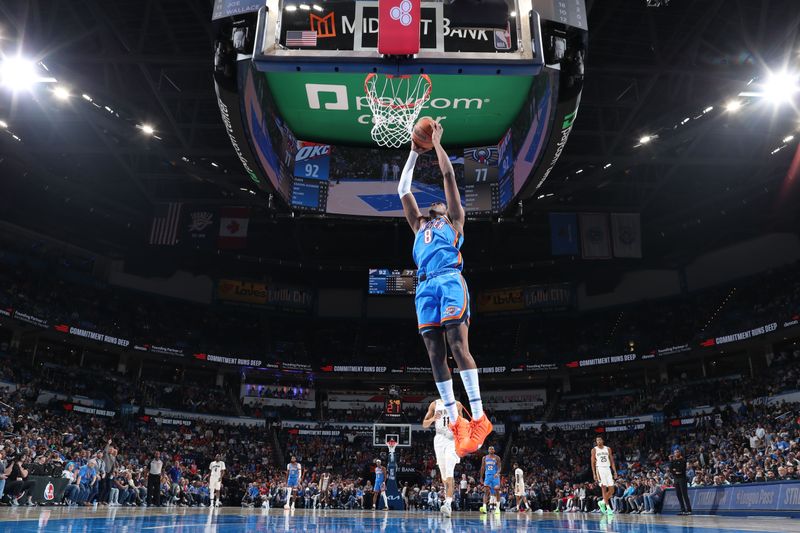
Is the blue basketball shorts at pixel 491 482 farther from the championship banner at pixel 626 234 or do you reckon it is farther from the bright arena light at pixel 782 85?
the bright arena light at pixel 782 85

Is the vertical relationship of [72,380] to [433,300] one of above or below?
above

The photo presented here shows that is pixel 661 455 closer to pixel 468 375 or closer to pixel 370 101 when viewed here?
pixel 370 101

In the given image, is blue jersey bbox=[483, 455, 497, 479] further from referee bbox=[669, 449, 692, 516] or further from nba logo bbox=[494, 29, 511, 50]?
nba logo bbox=[494, 29, 511, 50]

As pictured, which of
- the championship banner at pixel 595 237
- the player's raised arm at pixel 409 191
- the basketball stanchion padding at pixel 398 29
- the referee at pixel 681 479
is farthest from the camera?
the championship banner at pixel 595 237

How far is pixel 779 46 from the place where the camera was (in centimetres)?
→ 1514

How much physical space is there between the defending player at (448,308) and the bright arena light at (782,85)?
14888 millimetres

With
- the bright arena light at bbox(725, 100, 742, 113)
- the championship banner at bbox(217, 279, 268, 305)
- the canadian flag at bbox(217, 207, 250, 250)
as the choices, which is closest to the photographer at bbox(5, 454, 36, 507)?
the canadian flag at bbox(217, 207, 250, 250)

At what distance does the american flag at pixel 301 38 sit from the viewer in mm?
6902

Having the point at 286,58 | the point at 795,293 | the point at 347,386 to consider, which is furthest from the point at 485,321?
the point at 286,58

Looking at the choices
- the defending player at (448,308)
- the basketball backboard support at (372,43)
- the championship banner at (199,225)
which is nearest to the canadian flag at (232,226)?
the championship banner at (199,225)

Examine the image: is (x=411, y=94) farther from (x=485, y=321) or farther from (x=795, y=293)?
(x=485, y=321)

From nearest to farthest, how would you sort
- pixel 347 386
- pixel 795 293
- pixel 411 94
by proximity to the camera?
pixel 411 94 < pixel 795 293 < pixel 347 386

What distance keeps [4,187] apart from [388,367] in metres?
21.9

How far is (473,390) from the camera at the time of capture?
4.66 meters
